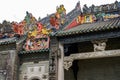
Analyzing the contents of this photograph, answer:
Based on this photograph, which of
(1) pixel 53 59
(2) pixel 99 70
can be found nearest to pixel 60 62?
(1) pixel 53 59

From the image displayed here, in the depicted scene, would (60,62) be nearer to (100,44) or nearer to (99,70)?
(100,44)

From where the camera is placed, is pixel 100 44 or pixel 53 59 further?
pixel 53 59

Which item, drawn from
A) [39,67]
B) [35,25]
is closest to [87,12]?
[35,25]

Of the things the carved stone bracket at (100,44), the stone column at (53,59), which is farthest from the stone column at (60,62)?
the carved stone bracket at (100,44)

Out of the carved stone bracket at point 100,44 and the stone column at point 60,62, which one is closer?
the carved stone bracket at point 100,44

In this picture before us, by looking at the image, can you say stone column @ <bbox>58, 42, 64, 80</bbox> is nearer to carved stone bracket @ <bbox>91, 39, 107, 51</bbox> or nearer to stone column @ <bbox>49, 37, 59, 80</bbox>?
stone column @ <bbox>49, 37, 59, 80</bbox>

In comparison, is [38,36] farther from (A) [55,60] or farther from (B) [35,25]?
(A) [55,60]

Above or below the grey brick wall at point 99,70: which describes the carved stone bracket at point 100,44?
above

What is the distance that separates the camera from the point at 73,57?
16188 mm

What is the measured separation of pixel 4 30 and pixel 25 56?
309 centimetres

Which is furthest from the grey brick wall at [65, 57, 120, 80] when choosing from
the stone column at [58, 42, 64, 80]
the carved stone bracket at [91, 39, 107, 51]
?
the carved stone bracket at [91, 39, 107, 51]

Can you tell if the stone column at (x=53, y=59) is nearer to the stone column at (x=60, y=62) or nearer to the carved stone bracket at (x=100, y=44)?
the stone column at (x=60, y=62)

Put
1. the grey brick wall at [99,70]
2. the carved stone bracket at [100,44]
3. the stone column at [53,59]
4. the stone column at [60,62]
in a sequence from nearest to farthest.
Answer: the carved stone bracket at [100,44], the stone column at [60,62], the stone column at [53,59], the grey brick wall at [99,70]

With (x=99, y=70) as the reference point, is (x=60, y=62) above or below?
above
